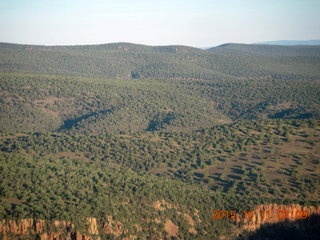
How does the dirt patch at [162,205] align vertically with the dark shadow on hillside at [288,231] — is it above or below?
above

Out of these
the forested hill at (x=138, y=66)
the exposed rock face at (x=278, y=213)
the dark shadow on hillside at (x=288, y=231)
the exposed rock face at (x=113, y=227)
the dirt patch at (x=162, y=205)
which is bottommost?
the dark shadow on hillside at (x=288, y=231)

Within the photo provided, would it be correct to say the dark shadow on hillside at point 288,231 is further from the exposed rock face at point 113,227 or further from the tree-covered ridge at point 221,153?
the exposed rock face at point 113,227

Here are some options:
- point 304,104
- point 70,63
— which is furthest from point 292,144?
point 70,63

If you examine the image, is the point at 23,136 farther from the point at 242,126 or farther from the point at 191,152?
the point at 242,126

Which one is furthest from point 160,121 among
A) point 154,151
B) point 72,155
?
point 72,155
